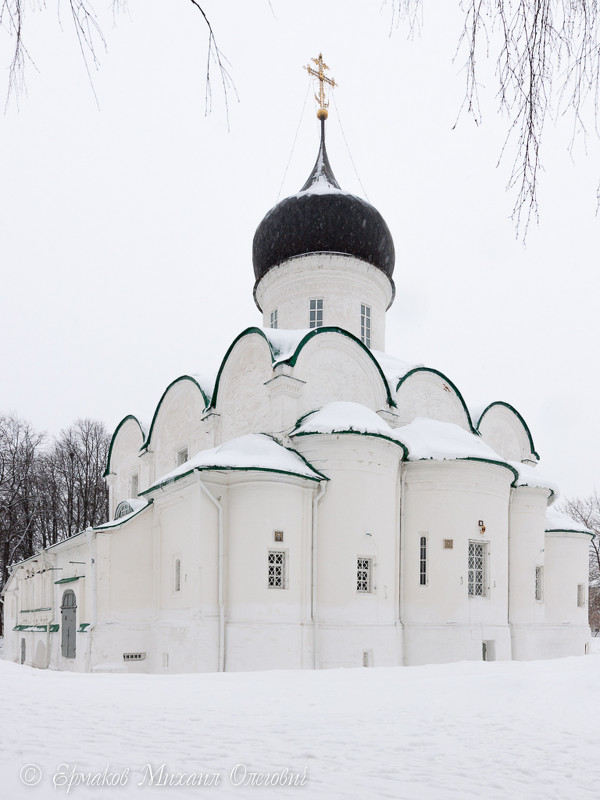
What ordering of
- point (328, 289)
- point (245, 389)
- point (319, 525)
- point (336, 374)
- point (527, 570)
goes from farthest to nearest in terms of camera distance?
point (328, 289), point (527, 570), point (245, 389), point (336, 374), point (319, 525)

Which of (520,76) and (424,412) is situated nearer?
(520,76)

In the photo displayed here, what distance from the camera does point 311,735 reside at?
4.87 m

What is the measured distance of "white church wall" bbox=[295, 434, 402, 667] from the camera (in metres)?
12.2

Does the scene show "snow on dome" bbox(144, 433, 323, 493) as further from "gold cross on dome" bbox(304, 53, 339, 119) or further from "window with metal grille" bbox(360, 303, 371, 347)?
"gold cross on dome" bbox(304, 53, 339, 119)

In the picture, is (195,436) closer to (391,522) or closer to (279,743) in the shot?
(391,522)

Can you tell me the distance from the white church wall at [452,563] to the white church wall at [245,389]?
2937 mm

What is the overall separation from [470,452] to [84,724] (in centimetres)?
1035

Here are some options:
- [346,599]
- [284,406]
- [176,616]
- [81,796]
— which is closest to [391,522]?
[346,599]

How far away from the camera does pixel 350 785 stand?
146 inches

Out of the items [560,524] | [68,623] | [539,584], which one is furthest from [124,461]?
[560,524]

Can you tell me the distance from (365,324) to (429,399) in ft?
8.20

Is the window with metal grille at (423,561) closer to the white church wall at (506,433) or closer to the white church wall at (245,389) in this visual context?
the white church wall at (245,389)

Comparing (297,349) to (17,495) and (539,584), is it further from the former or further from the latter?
(17,495)

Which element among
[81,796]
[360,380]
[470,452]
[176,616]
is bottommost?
[176,616]
